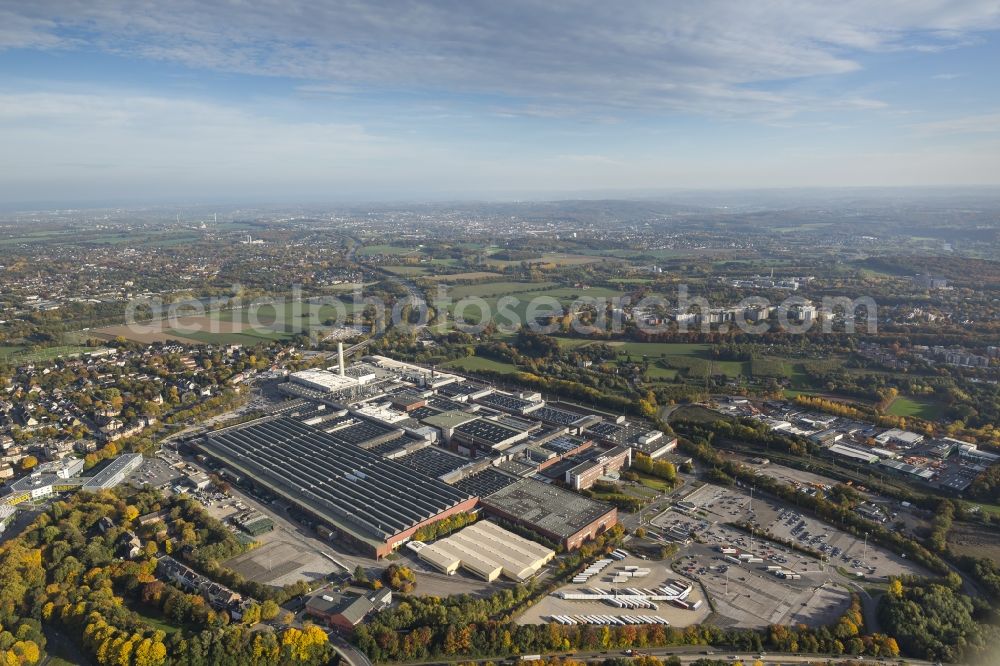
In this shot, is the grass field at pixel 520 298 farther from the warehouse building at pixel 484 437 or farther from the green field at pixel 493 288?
the warehouse building at pixel 484 437

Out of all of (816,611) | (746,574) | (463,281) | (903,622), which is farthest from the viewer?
(463,281)

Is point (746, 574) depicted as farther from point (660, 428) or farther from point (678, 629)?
point (660, 428)

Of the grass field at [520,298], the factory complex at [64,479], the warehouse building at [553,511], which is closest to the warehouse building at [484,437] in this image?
the warehouse building at [553,511]

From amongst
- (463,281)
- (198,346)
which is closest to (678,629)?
(198,346)

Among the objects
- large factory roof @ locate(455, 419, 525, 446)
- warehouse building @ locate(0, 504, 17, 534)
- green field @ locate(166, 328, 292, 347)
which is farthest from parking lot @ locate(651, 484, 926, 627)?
green field @ locate(166, 328, 292, 347)

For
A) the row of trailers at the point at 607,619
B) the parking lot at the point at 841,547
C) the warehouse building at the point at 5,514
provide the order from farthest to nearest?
the warehouse building at the point at 5,514, the parking lot at the point at 841,547, the row of trailers at the point at 607,619

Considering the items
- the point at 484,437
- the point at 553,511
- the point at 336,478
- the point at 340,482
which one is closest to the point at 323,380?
the point at 484,437

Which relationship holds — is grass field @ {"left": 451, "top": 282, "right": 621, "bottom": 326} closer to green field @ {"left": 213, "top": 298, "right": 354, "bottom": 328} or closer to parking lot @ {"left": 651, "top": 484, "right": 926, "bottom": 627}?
green field @ {"left": 213, "top": 298, "right": 354, "bottom": 328}
